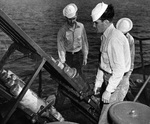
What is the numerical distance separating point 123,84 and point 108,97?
23.8 inches

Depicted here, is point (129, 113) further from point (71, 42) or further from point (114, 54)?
point (71, 42)

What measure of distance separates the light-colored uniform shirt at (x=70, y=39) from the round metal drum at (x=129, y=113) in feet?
11.2

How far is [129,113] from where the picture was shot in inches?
117

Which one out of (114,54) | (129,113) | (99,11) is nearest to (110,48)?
(114,54)

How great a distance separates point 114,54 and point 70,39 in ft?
9.49

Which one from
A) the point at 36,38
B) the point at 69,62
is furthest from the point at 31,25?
the point at 69,62

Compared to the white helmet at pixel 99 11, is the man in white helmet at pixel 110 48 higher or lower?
lower

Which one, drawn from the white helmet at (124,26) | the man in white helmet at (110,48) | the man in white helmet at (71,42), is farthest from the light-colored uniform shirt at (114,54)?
the man in white helmet at (71,42)

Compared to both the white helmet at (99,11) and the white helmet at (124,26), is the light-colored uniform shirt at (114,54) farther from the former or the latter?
the white helmet at (124,26)

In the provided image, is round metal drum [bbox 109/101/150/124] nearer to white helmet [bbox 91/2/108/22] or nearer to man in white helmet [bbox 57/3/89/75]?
white helmet [bbox 91/2/108/22]

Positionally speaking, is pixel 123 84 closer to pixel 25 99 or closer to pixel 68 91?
pixel 68 91

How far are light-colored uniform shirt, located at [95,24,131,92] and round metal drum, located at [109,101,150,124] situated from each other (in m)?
0.68

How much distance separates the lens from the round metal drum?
112 inches

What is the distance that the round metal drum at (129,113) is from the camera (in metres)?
2.86
